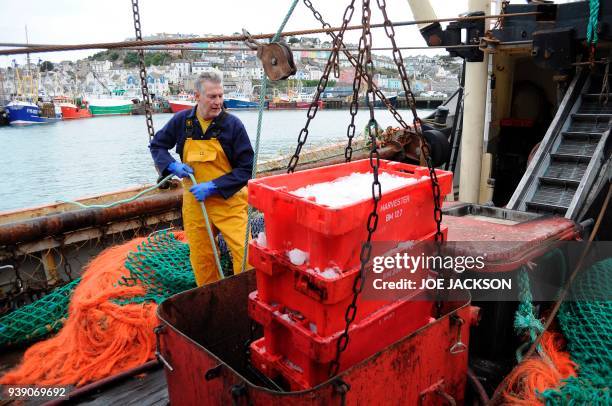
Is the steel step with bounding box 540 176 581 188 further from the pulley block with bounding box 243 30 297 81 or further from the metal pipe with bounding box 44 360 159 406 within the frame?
the metal pipe with bounding box 44 360 159 406

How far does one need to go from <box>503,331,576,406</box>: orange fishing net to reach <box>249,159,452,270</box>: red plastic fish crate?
49.2 inches

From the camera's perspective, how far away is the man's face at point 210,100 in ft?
11.9

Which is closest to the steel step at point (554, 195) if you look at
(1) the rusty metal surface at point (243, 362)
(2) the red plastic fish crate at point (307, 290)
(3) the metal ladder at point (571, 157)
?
(3) the metal ladder at point (571, 157)

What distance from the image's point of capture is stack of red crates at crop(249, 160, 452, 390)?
2.04 metres

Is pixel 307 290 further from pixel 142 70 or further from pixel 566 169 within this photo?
pixel 566 169

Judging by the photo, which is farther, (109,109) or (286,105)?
(286,105)

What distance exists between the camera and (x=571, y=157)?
16.5 ft

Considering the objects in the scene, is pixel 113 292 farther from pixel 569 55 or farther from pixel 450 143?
pixel 450 143

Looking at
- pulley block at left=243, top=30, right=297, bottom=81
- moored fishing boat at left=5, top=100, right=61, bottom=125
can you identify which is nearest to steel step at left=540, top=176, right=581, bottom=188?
pulley block at left=243, top=30, right=297, bottom=81

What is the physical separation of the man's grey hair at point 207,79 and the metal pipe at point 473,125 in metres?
4.50

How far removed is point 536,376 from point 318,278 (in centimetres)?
190

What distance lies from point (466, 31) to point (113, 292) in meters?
5.85

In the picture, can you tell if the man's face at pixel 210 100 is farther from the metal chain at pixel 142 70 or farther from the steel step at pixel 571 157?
the steel step at pixel 571 157

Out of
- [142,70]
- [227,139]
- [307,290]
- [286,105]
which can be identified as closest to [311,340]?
[307,290]
